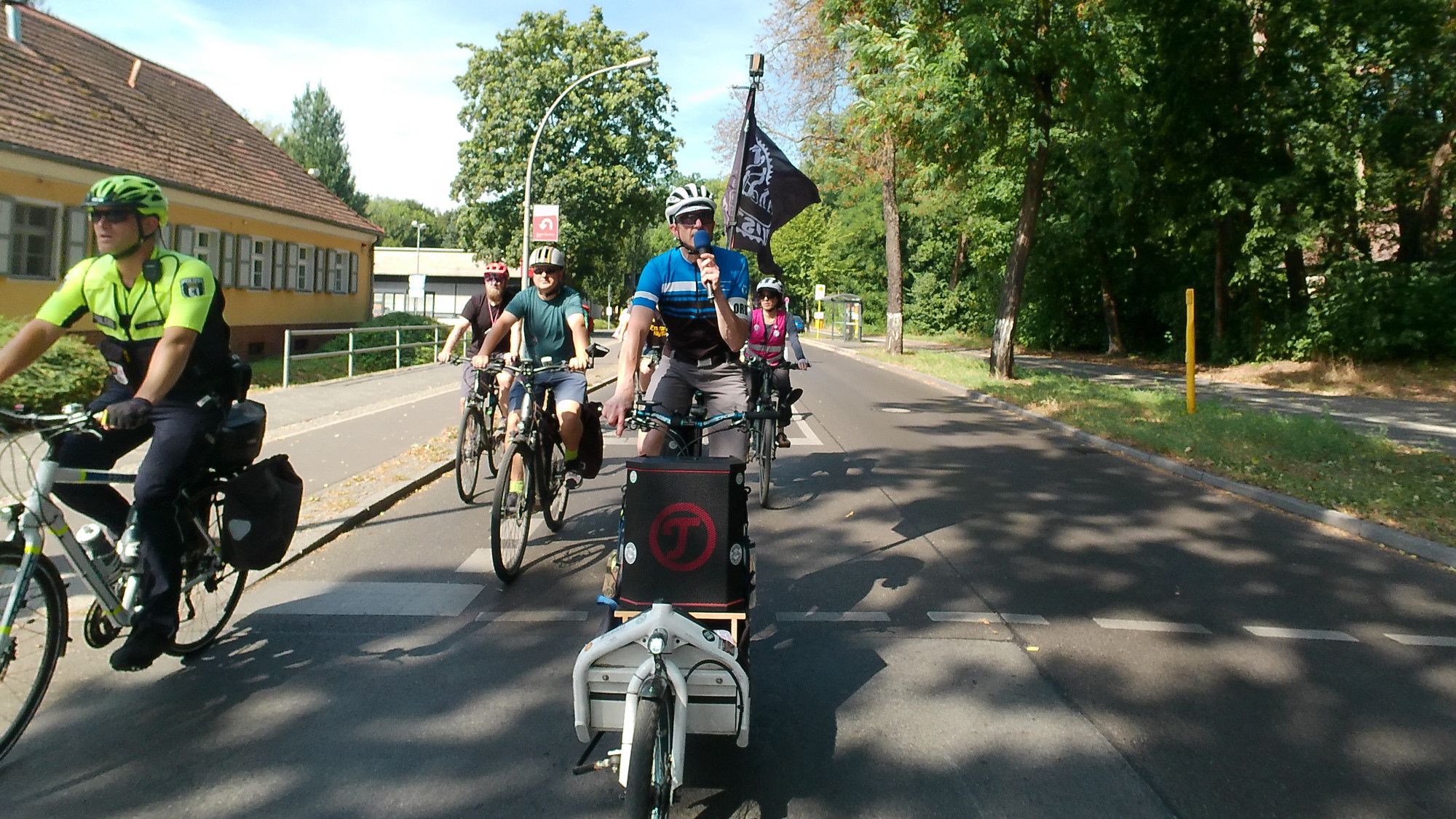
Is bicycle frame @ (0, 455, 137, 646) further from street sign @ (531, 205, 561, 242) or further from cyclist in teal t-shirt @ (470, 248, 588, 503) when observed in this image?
street sign @ (531, 205, 561, 242)

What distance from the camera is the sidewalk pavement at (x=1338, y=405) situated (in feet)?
46.0

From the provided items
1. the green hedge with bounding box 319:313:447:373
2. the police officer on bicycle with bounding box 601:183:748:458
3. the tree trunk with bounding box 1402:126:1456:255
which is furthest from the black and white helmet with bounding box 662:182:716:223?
the tree trunk with bounding box 1402:126:1456:255

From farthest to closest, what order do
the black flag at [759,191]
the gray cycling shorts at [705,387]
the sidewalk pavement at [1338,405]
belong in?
1. the sidewalk pavement at [1338,405]
2. the black flag at [759,191]
3. the gray cycling shorts at [705,387]

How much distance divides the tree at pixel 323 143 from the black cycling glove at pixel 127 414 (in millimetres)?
80725

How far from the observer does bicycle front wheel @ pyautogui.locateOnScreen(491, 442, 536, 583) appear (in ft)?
19.2

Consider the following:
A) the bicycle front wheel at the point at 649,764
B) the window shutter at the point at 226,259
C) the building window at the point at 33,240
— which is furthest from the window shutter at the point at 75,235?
the bicycle front wheel at the point at 649,764

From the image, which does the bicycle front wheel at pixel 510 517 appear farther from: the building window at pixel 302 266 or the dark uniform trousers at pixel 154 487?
the building window at pixel 302 266

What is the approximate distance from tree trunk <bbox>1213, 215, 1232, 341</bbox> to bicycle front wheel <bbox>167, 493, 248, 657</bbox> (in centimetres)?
2574

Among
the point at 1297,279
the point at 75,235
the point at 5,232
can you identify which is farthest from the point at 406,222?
the point at 1297,279

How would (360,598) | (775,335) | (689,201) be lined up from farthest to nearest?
(775,335), (360,598), (689,201)

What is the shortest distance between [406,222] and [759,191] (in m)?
124

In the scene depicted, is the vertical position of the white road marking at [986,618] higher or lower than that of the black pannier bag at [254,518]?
lower

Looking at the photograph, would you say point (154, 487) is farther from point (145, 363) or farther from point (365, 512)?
point (365, 512)

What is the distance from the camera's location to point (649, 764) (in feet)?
9.23
